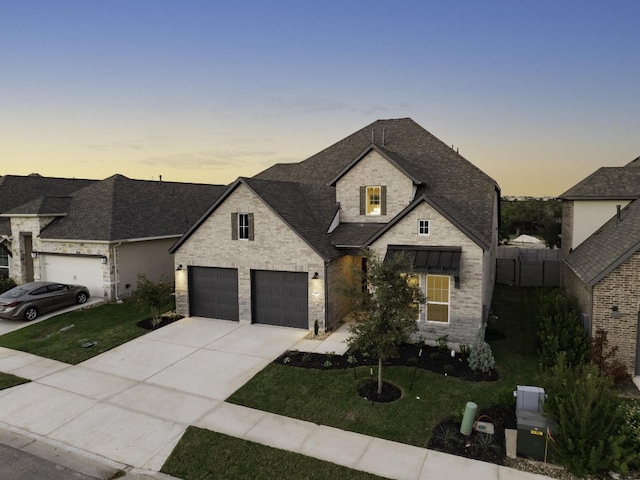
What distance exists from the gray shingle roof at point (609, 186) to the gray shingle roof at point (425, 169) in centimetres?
387

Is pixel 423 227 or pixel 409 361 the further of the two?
pixel 423 227

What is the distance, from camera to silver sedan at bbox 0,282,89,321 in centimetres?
1855

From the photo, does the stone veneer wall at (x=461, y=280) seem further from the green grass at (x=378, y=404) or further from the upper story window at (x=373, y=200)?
the upper story window at (x=373, y=200)

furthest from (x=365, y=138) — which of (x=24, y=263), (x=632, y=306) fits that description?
(x=24, y=263)

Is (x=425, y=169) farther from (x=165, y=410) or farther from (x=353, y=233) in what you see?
(x=165, y=410)

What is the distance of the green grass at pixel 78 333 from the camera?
15055mm

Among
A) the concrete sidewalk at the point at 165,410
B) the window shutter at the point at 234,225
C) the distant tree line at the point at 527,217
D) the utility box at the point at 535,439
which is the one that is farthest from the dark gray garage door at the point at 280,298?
the distant tree line at the point at 527,217

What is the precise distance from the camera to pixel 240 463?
8258 mm

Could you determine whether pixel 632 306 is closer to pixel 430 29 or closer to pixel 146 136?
pixel 430 29

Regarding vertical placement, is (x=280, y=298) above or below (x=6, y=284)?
above

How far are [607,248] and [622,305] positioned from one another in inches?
129

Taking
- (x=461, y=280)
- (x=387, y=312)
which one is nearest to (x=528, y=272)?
(x=461, y=280)

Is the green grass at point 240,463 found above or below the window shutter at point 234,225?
below

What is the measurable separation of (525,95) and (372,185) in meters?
14.9
